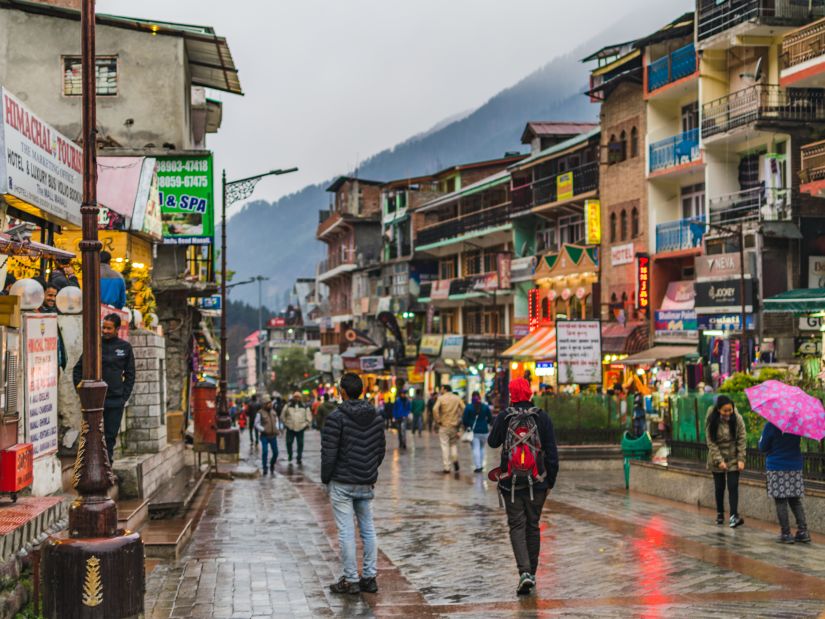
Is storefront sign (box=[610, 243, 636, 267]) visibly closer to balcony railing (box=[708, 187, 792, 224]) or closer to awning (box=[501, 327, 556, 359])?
awning (box=[501, 327, 556, 359])

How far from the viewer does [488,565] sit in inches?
464

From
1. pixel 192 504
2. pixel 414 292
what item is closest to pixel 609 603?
pixel 192 504

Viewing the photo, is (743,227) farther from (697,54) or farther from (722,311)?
(697,54)

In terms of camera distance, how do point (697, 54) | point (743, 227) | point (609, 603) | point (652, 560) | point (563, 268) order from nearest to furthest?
point (609, 603)
point (652, 560)
point (743, 227)
point (697, 54)
point (563, 268)

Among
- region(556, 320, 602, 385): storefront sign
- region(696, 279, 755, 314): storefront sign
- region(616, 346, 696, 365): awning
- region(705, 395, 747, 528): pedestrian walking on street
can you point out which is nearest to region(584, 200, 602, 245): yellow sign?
region(616, 346, 696, 365): awning

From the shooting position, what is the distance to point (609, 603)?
9656 mm

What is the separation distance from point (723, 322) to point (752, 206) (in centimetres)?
346

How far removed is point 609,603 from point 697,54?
104ft

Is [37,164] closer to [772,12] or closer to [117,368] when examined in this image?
[117,368]

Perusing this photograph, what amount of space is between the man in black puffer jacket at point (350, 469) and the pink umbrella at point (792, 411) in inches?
190

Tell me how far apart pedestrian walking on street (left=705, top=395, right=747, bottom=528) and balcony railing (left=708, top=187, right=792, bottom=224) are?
68.7 ft

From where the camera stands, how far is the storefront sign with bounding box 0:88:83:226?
1154cm

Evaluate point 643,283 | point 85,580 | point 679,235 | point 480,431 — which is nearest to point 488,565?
point 85,580

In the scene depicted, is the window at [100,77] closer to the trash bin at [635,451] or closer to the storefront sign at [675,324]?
the trash bin at [635,451]
